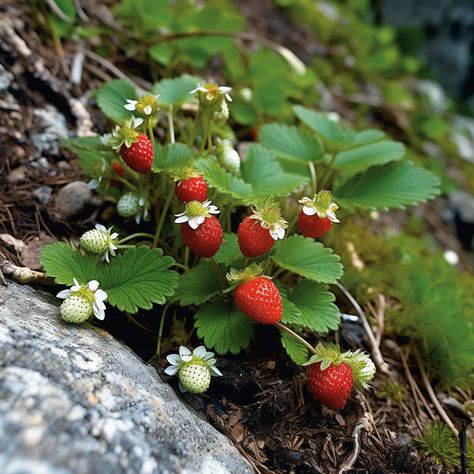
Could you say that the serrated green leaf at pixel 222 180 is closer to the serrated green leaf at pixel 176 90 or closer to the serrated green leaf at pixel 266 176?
the serrated green leaf at pixel 266 176

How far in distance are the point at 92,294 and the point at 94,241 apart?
18 centimetres

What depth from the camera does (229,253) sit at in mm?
1634

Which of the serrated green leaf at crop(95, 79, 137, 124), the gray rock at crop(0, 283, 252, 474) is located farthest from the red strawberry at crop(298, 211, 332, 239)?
the serrated green leaf at crop(95, 79, 137, 124)

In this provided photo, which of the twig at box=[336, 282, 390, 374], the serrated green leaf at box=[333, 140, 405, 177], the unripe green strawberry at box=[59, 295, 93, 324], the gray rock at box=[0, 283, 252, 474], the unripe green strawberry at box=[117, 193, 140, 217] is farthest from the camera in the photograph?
the serrated green leaf at box=[333, 140, 405, 177]

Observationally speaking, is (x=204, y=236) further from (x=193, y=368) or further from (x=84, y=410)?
(x=84, y=410)

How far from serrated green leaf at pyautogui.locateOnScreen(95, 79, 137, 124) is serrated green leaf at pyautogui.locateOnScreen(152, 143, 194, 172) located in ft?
0.71

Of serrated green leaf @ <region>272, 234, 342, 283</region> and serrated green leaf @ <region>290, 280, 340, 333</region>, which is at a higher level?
serrated green leaf @ <region>272, 234, 342, 283</region>

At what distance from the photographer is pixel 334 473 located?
144 centimetres

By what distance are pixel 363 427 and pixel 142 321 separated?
736mm

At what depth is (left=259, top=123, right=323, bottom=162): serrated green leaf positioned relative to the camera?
215 cm

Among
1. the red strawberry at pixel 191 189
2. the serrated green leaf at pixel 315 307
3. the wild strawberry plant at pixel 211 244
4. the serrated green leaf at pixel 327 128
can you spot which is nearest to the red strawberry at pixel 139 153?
the wild strawberry plant at pixel 211 244

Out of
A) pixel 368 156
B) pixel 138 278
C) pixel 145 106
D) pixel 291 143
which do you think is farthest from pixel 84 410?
pixel 368 156

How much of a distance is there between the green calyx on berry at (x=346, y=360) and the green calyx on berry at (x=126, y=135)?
2.60 ft

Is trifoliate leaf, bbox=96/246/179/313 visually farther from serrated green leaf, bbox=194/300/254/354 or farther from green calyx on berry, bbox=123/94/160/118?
green calyx on berry, bbox=123/94/160/118
